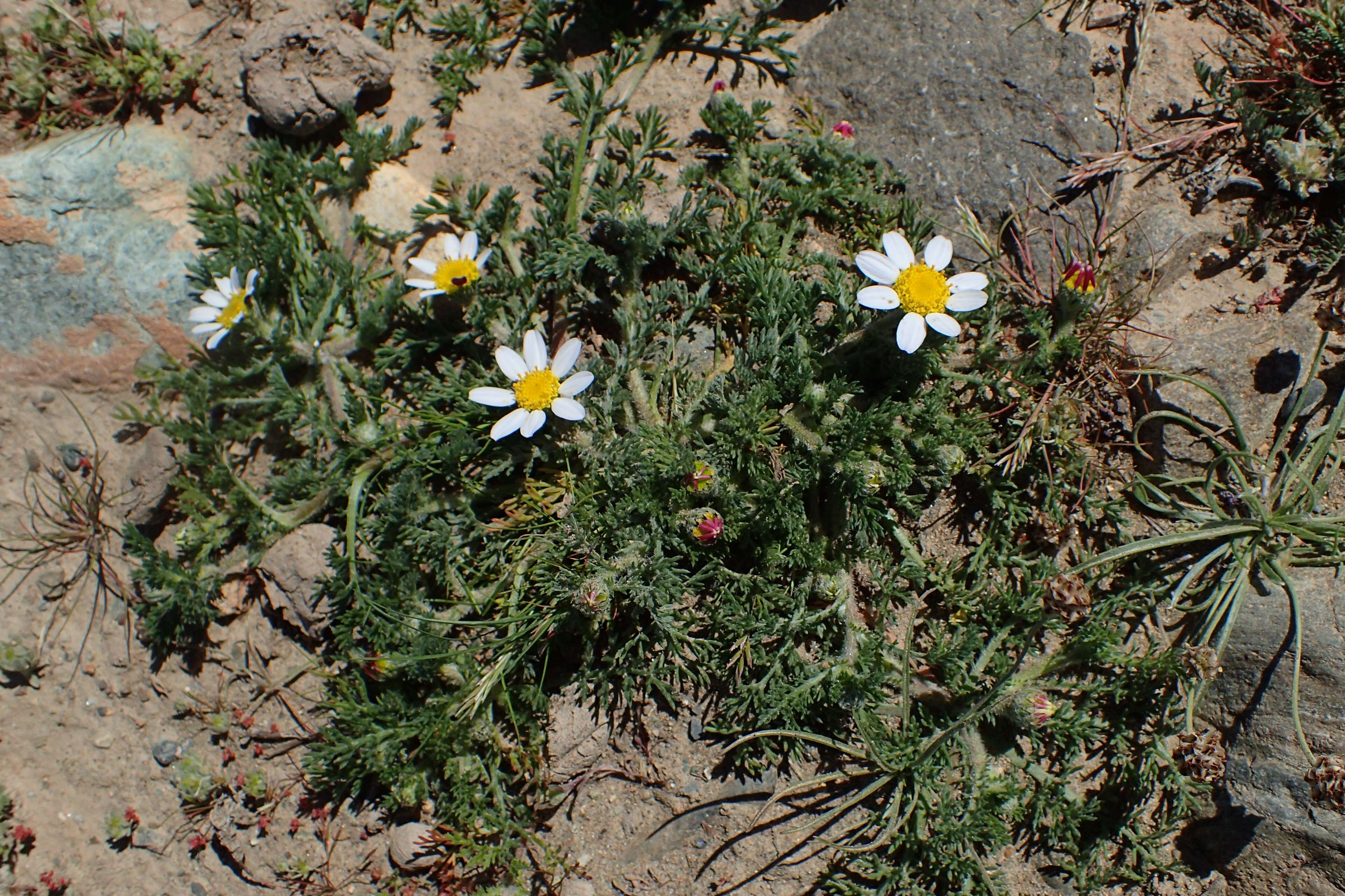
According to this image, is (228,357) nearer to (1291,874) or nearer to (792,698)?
(792,698)

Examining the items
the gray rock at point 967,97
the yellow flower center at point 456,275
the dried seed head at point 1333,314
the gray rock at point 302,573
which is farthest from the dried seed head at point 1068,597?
the gray rock at point 302,573

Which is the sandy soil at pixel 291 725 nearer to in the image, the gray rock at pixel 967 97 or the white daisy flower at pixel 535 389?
the gray rock at pixel 967 97

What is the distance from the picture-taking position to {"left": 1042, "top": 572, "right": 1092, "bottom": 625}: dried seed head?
3174mm

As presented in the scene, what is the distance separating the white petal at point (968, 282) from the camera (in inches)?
121

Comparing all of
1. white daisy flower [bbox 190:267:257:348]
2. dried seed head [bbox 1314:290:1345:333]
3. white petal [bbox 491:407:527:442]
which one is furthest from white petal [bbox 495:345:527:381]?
dried seed head [bbox 1314:290:1345:333]

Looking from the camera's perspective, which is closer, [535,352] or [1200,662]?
[1200,662]

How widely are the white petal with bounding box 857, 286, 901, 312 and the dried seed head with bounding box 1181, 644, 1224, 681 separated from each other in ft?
5.42

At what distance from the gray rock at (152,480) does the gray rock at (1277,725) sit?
446 cm

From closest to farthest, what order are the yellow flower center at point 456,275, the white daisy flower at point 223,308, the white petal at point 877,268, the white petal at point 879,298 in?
the white petal at point 879,298, the white petal at point 877,268, the yellow flower center at point 456,275, the white daisy flower at point 223,308

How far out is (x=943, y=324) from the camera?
116 inches

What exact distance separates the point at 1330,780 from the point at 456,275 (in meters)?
3.72

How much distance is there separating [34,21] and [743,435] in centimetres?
430

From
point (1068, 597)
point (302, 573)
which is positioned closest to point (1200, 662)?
point (1068, 597)

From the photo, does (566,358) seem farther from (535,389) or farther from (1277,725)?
(1277,725)
